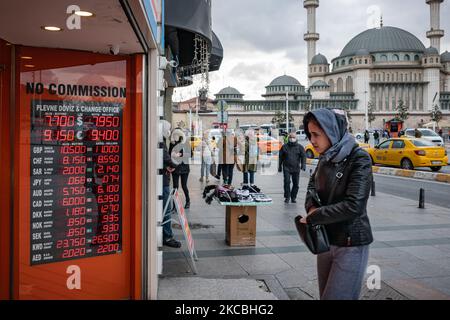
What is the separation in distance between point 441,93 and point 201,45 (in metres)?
138

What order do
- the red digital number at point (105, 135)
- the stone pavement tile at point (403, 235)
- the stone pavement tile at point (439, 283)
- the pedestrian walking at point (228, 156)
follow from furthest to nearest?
1. the pedestrian walking at point (228, 156)
2. the stone pavement tile at point (403, 235)
3. the stone pavement tile at point (439, 283)
4. the red digital number at point (105, 135)

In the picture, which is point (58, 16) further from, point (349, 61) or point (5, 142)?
point (349, 61)

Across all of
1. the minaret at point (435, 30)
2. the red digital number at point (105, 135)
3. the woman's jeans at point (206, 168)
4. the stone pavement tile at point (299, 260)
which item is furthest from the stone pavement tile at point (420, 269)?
the minaret at point (435, 30)

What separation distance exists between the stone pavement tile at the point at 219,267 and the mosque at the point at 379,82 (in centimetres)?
11731

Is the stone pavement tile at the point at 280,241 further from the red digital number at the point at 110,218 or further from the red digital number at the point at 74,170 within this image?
the red digital number at the point at 74,170

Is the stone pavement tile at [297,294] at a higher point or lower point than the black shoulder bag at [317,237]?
lower

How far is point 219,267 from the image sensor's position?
6.49 m

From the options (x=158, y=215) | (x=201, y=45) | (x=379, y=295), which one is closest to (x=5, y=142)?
(x=158, y=215)

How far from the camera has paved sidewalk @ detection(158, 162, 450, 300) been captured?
5477mm

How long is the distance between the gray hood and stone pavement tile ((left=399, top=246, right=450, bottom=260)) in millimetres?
4525

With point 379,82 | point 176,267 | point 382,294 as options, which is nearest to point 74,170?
point 176,267

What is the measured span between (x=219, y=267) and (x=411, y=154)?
1883 centimetres

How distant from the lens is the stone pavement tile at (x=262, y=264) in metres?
6.37

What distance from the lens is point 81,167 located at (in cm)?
466
